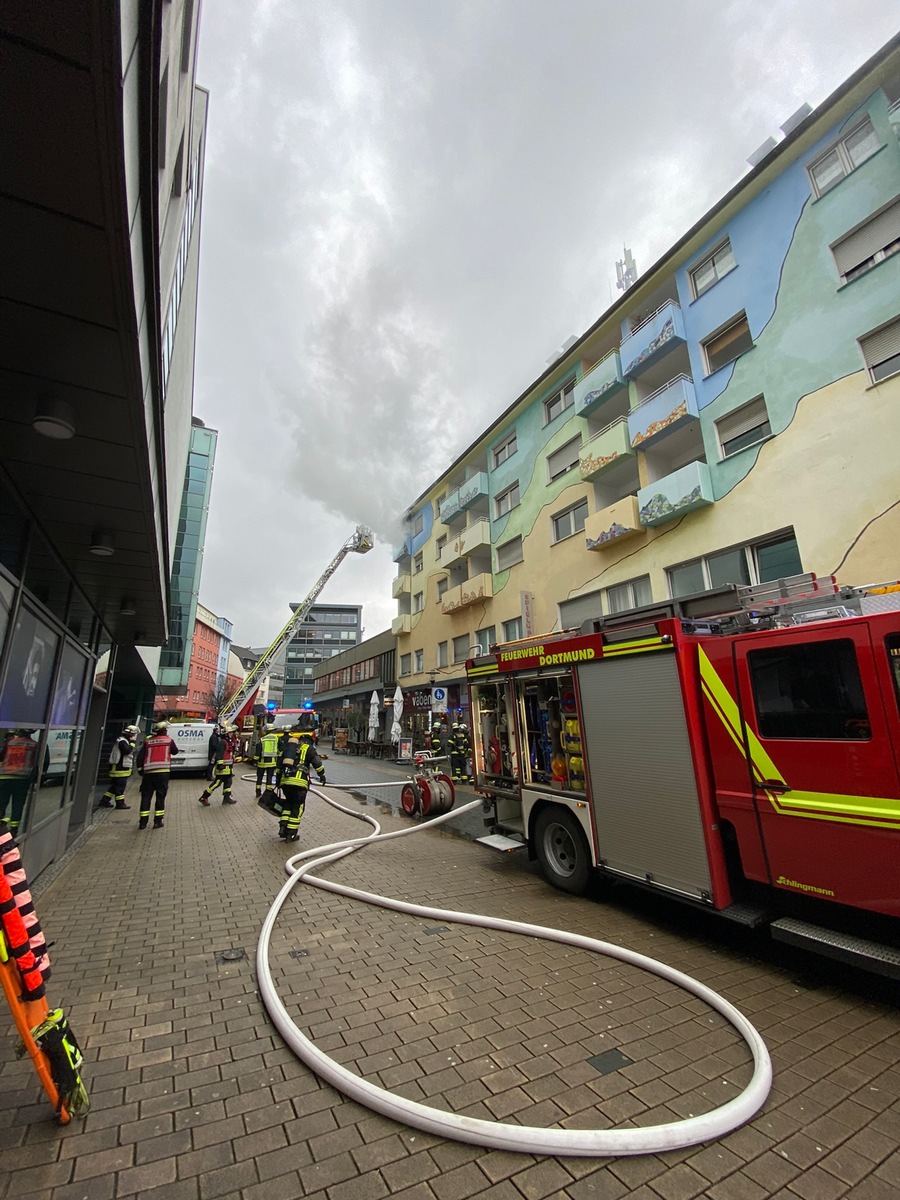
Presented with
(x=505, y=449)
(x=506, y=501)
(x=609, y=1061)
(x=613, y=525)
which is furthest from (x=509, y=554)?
(x=609, y=1061)

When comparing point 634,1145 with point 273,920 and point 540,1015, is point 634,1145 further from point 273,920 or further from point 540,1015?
point 273,920

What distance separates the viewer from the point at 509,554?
1966 cm

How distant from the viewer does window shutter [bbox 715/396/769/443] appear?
11281 mm

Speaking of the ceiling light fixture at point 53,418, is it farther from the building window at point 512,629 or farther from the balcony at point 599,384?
the building window at point 512,629

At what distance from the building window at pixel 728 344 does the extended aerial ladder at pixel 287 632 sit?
19.6 metres

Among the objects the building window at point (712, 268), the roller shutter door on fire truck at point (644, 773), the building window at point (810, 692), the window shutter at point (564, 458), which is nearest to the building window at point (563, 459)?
the window shutter at point (564, 458)

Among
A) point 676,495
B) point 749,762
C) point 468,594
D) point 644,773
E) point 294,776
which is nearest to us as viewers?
point 749,762

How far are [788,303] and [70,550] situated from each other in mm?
14251

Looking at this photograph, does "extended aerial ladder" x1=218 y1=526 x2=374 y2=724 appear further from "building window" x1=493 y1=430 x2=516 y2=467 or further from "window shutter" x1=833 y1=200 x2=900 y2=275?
"window shutter" x1=833 y1=200 x2=900 y2=275

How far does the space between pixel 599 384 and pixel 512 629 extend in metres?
8.83

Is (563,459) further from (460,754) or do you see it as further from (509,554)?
(460,754)

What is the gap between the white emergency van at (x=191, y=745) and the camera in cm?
1556

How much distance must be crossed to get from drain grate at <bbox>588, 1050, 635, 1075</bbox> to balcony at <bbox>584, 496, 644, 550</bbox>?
12.1 metres

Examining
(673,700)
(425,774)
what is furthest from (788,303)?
(425,774)
